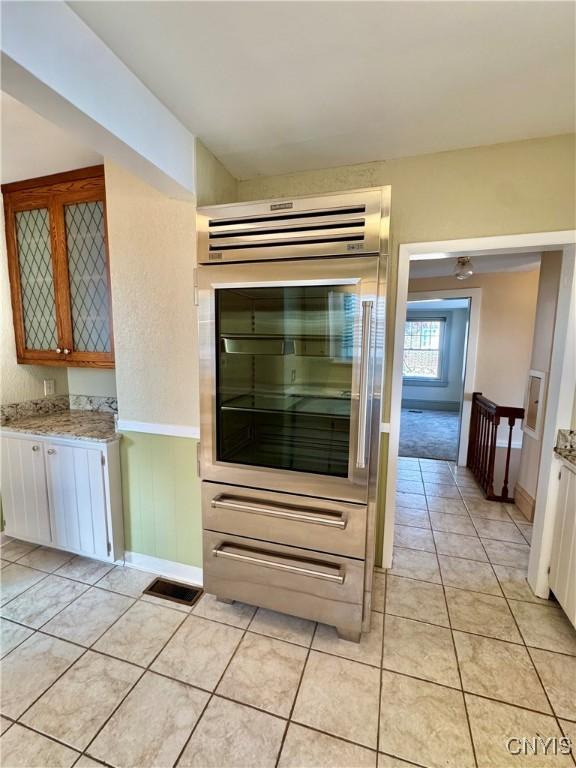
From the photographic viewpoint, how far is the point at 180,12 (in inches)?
42.6

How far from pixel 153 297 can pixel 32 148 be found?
42.6 inches

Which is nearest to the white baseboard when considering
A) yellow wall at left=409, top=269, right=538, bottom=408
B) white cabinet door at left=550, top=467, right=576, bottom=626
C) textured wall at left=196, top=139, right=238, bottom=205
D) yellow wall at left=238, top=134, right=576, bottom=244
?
white cabinet door at left=550, top=467, right=576, bottom=626

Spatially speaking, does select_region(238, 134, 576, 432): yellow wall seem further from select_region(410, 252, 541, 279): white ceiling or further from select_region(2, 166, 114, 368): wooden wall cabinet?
select_region(410, 252, 541, 279): white ceiling

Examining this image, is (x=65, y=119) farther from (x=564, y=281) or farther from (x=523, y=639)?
(x=523, y=639)

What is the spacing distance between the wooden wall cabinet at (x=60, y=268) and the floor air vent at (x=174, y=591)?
1.42m

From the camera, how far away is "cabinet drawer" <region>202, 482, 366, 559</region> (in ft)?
5.17

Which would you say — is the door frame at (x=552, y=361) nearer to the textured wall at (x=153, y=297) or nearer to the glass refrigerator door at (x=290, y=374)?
the glass refrigerator door at (x=290, y=374)

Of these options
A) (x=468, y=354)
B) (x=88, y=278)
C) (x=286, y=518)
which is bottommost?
(x=286, y=518)

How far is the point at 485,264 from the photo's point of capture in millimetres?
3932

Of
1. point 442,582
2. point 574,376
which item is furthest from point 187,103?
point 442,582

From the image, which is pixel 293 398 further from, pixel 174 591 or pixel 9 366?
pixel 9 366

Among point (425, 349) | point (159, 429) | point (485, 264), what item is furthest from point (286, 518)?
point (425, 349)

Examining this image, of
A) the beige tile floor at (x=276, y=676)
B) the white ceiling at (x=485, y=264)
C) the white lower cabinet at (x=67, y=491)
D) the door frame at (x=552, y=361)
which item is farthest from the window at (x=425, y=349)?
the white lower cabinet at (x=67, y=491)

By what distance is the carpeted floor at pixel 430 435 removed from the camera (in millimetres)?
4703
